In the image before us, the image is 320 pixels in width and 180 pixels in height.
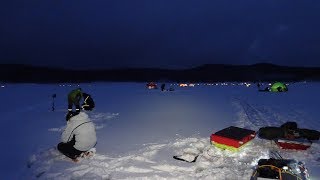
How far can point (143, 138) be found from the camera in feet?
33.5

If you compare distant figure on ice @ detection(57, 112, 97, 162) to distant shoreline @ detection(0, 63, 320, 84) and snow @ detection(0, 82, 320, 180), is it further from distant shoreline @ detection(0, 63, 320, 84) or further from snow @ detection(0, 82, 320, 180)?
distant shoreline @ detection(0, 63, 320, 84)

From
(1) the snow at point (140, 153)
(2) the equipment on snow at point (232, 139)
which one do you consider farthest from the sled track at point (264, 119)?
(2) the equipment on snow at point (232, 139)

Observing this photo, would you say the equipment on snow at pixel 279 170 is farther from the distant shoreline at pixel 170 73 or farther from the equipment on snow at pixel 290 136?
the distant shoreline at pixel 170 73

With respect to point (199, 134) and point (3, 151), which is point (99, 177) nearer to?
point (3, 151)

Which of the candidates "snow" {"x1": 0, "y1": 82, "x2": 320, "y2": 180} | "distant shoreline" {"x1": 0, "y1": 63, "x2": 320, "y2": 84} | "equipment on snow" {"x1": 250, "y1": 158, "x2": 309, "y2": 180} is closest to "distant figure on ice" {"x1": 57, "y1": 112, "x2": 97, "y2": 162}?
"snow" {"x1": 0, "y1": 82, "x2": 320, "y2": 180}

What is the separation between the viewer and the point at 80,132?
7453 mm

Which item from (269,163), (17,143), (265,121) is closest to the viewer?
(269,163)

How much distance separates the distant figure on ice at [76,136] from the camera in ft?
24.5

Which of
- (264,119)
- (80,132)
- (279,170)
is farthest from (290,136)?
(80,132)

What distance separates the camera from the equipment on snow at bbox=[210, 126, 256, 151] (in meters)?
8.01

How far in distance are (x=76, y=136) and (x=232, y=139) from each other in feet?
13.3

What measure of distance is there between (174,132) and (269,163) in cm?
551

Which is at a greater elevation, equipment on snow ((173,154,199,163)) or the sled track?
the sled track

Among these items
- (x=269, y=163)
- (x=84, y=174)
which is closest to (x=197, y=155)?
(x=269, y=163)
